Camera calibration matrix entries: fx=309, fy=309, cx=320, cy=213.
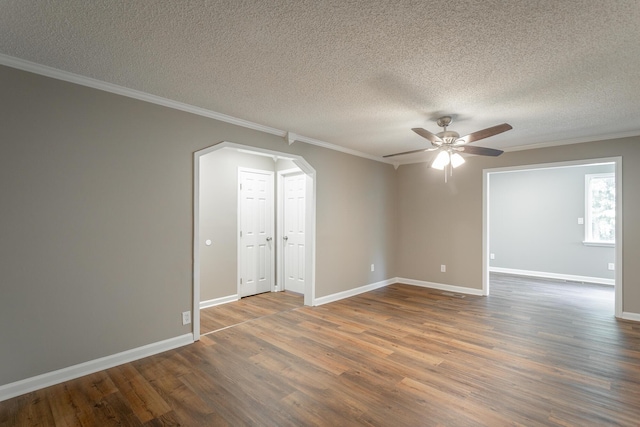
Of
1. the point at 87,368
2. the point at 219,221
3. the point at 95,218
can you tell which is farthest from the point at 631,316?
the point at 95,218

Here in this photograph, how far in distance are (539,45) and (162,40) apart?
2487 mm

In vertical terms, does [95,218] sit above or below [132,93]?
below

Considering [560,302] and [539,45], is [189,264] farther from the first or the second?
[560,302]

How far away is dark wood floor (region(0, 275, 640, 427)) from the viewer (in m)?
2.10

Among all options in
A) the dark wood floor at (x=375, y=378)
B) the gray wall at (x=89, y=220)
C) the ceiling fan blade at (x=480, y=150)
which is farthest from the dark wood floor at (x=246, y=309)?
the ceiling fan blade at (x=480, y=150)

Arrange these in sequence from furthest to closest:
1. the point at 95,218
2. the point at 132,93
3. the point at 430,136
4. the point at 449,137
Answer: the point at 449,137 < the point at 430,136 < the point at 132,93 < the point at 95,218

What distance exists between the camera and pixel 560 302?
4844 millimetres

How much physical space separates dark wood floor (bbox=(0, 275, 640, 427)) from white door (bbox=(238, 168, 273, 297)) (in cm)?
128

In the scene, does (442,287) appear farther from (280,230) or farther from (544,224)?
(280,230)

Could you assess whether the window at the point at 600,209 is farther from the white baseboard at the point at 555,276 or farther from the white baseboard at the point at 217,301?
the white baseboard at the point at 217,301

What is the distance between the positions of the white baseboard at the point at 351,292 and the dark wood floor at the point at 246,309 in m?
0.32

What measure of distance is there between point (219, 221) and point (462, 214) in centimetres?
422

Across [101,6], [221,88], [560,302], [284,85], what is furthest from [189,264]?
[560,302]

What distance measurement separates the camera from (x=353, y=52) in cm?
216
